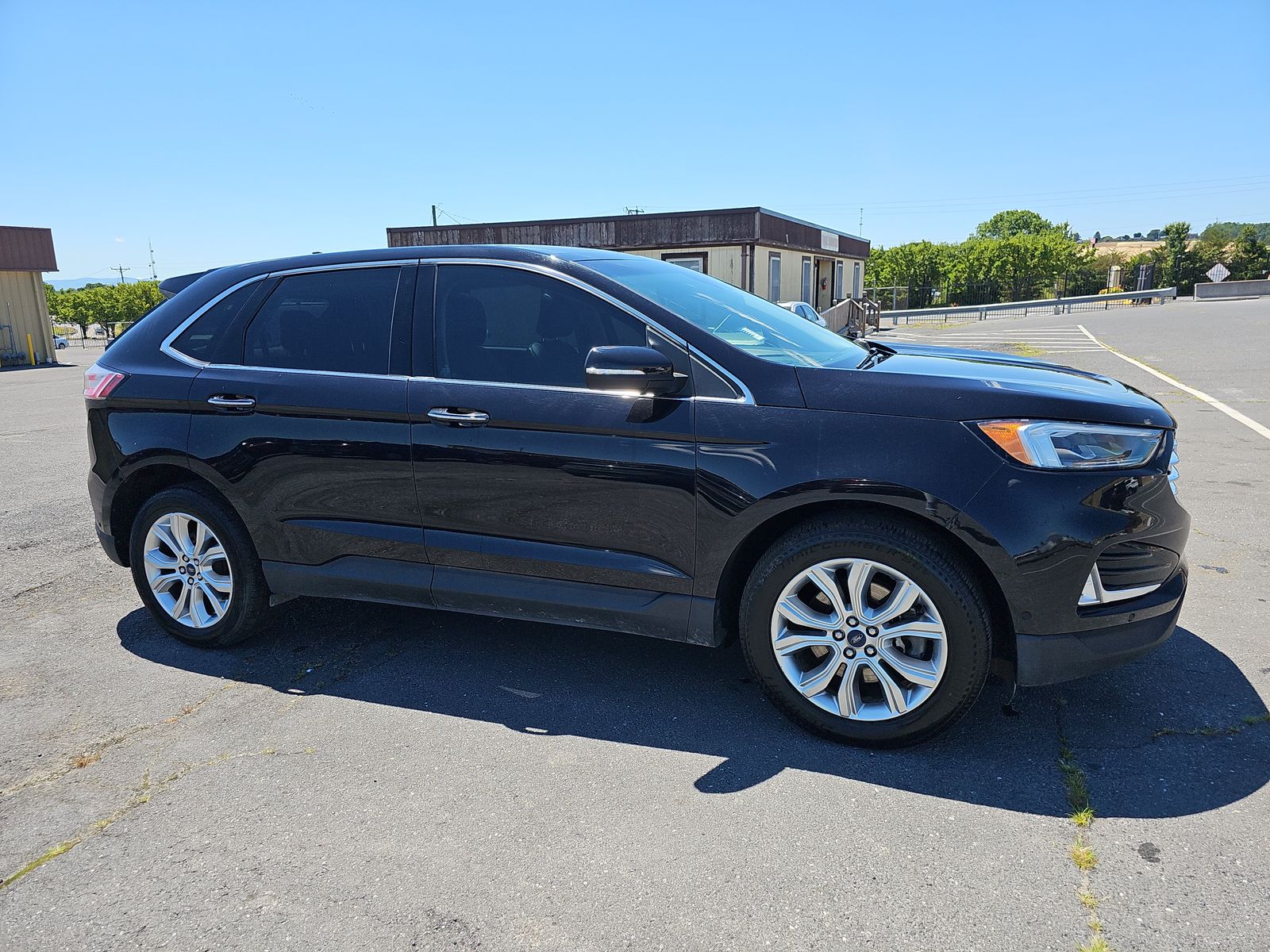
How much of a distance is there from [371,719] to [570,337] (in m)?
1.70

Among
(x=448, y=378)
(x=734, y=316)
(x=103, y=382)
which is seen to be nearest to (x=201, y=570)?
(x=103, y=382)

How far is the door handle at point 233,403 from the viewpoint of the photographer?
3.83m

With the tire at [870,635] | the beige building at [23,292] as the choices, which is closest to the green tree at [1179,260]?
the beige building at [23,292]

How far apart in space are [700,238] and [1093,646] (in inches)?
1081

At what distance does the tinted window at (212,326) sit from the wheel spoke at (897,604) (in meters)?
3.10

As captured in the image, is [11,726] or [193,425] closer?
[11,726]

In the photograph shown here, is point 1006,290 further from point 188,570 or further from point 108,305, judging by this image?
point 188,570

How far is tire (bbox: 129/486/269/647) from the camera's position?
157 inches

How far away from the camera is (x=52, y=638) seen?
4328 mm

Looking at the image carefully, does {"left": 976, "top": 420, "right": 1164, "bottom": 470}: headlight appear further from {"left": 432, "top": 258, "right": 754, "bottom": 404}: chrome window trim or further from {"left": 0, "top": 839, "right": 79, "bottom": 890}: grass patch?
{"left": 0, "top": 839, "right": 79, "bottom": 890}: grass patch

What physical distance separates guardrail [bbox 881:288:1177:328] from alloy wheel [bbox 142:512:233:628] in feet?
169

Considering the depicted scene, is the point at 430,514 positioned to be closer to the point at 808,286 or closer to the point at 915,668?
the point at 915,668

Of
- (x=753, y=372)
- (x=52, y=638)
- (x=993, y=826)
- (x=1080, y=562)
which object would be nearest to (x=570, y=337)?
(x=753, y=372)

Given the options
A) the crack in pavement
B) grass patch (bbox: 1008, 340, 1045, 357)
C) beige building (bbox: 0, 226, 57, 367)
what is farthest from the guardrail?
the crack in pavement
